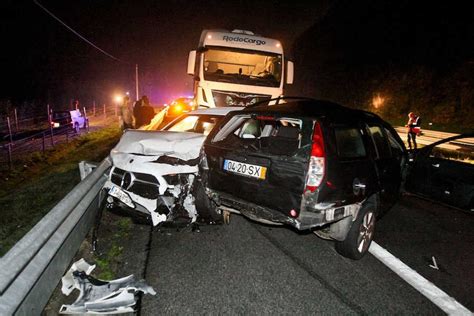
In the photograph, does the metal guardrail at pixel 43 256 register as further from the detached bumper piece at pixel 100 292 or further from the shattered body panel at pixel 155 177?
the shattered body panel at pixel 155 177

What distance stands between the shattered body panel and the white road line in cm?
232

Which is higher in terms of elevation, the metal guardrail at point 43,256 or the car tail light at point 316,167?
the car tail light at point 316,167

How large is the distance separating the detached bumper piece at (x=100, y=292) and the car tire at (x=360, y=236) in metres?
2.12

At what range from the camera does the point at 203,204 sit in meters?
4.30

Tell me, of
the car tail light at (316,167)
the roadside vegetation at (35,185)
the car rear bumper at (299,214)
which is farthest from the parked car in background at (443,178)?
the roadside vegetation at (35,185)

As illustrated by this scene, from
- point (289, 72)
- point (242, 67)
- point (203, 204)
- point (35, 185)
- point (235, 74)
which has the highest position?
point (242, 67)

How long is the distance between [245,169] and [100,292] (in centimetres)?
185

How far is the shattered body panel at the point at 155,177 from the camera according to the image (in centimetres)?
420

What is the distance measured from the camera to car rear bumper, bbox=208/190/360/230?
11.3 ft

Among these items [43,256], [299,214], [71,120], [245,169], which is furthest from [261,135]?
[71,120]

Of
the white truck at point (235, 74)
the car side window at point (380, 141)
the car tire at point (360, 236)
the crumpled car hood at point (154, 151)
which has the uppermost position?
the white truck at point (235, 74)

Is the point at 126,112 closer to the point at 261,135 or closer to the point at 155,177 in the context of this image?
the point at 261,135

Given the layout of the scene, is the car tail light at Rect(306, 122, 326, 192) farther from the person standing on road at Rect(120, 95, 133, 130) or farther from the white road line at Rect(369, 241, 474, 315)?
the person standing on road at Rect(120, 95, 133, 130)

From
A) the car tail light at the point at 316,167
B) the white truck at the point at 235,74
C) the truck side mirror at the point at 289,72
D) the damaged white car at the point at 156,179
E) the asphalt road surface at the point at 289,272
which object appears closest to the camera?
the asphalt road surface at the point at 289,272
